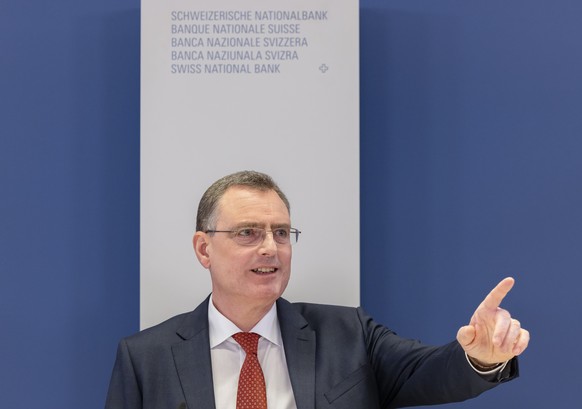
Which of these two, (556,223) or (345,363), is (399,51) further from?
(345,363)

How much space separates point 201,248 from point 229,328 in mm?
294

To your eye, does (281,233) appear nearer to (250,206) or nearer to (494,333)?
(250,206)

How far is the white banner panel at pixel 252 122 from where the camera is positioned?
2871 millimetres

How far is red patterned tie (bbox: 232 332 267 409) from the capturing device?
2.53 m

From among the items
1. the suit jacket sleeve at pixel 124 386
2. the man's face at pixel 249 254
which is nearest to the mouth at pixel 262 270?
the man's face at pixel 249 254

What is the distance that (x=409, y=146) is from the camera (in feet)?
9.86

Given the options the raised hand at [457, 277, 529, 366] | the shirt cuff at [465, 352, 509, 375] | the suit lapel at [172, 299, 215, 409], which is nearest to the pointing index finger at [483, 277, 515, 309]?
the raised hand at [457, 277, 529, 366]

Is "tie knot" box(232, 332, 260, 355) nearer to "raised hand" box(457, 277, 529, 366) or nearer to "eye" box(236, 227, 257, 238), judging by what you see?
"eye" box(236, 227, 257, 238)

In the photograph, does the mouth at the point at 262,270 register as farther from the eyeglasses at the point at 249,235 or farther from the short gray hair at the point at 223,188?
the short gray hair at the point at 223,188

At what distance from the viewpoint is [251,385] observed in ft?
8.36

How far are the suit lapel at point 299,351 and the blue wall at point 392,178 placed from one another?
41 centimetres

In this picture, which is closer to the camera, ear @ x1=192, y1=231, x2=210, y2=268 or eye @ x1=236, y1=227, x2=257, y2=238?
eye @ x1=236, y1=227, x2=257, y2=238

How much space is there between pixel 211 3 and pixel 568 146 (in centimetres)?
145

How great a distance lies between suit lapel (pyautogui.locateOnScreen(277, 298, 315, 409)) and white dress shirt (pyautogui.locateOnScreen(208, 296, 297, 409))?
5 centimetres
